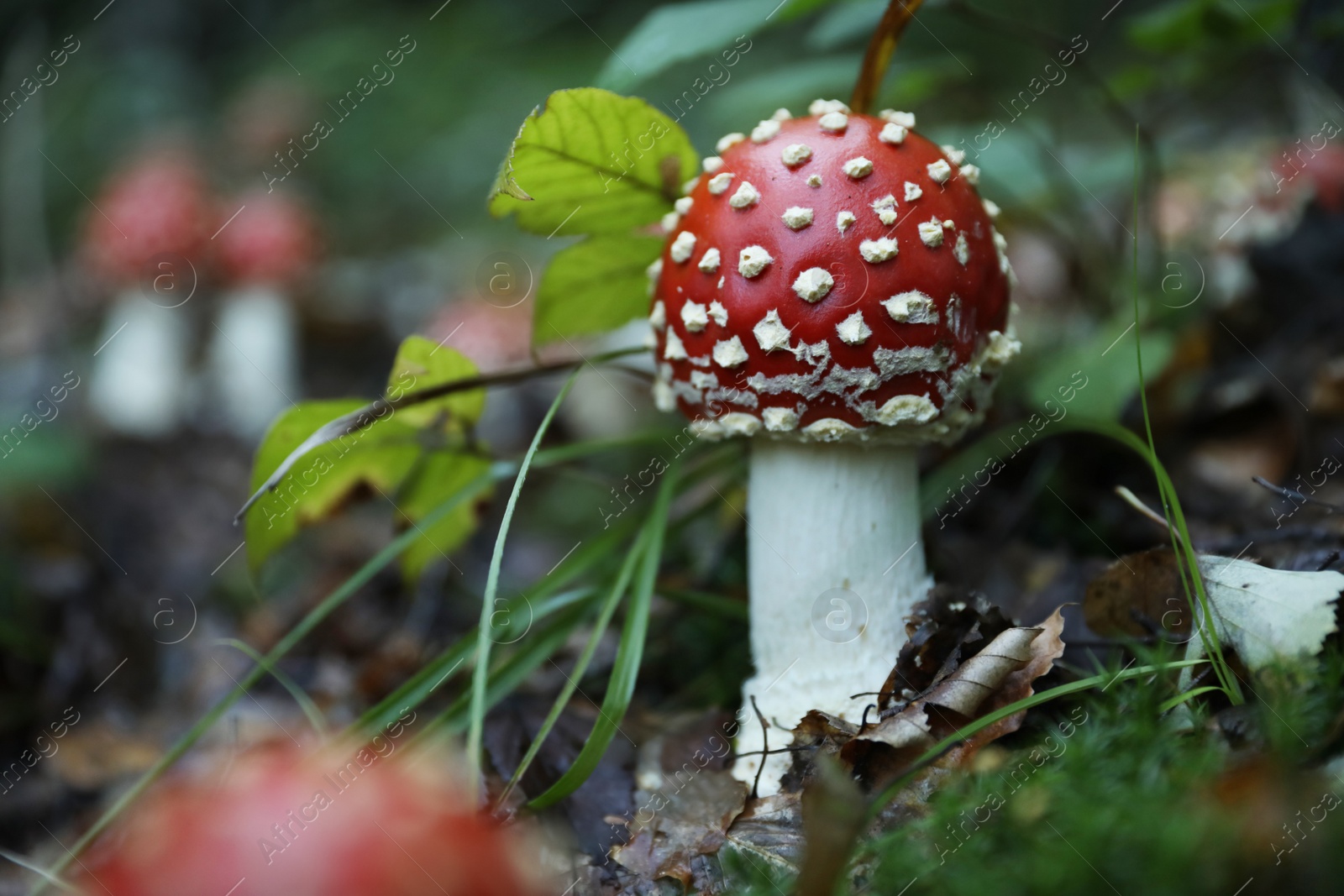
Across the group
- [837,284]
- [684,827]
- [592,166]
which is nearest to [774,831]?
[684,827]

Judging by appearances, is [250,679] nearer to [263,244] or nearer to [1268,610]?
[1268,610]

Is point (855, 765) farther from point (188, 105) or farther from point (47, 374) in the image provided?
point (188, 105)

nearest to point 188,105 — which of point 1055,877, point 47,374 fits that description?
point 47,374

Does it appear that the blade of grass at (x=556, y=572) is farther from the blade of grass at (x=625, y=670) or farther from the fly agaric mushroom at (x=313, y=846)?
the fly agaric mushroom at (x=313, y=846)

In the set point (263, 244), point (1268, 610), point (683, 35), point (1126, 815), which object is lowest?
point (1268, 610)

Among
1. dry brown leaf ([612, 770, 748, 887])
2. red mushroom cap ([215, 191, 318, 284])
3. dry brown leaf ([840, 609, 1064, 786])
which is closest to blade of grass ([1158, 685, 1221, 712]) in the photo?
dry brown leaf ([840, 609, 1064, 786])

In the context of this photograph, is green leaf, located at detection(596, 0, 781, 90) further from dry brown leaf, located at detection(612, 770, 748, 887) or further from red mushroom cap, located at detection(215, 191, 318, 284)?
red mushroom cap, located at detection(215, 191, 318, 284)
